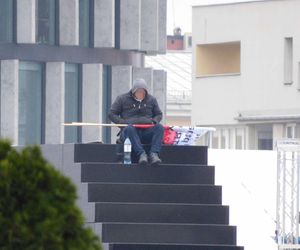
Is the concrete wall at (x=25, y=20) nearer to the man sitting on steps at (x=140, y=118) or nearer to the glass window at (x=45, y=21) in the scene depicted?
the glass window at (x=45, y=21)

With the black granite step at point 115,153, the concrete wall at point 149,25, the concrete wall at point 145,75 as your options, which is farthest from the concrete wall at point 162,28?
the black granite step at point 115,153

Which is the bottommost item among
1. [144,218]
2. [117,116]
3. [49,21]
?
[144,218]

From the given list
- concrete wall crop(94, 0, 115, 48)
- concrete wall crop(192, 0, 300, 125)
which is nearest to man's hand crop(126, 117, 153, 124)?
concrete wall crop(94, 0, 115, 48)

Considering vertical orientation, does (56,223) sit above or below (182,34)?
below

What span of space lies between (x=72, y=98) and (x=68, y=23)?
2001mm

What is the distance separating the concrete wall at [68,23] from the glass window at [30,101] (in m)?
0.85

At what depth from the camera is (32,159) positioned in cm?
709

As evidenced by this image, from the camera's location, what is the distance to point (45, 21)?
34.4m

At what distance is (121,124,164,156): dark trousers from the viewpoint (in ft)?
61.1

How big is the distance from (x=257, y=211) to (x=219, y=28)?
→ 35.0 metres

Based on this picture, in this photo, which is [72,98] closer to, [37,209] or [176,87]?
[37,209]

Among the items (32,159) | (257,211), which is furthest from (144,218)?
(32,159)

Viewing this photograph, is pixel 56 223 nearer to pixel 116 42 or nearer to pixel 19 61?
pixel 19 61

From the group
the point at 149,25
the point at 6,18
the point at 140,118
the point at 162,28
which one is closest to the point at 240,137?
the point at 162,28
